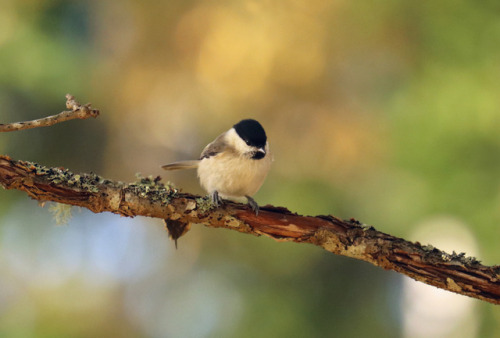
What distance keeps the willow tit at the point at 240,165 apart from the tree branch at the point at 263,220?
567 mm

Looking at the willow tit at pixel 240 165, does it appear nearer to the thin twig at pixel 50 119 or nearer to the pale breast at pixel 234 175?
the pale breast at pixel 234 175

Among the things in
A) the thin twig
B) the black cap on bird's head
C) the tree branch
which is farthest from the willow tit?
the thin twig

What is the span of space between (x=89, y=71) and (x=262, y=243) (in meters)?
2.06

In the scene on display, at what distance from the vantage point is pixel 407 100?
4961mm

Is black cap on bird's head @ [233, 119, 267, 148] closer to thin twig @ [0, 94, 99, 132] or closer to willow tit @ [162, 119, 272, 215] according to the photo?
willow tit @ [162, 119, 272, 215]

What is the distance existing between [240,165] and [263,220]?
709 millimetres

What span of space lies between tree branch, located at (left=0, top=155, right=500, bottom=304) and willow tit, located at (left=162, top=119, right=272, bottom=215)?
567 mm

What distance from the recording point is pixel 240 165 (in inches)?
124

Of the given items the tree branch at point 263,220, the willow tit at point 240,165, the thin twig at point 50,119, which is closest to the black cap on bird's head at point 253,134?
the willow tit at point 240,165

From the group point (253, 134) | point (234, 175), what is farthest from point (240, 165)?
point (253, 134)

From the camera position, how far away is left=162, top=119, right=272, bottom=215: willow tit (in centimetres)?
315

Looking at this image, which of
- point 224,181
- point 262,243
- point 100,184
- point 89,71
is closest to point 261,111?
point 262,243

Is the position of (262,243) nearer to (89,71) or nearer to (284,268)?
(284,268)

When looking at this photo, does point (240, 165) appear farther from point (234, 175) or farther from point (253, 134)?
point (253, 134)
